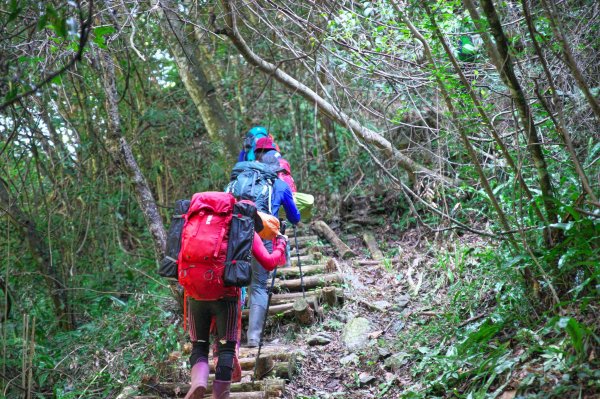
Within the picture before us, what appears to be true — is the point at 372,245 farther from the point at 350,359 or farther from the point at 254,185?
the point at 254,185

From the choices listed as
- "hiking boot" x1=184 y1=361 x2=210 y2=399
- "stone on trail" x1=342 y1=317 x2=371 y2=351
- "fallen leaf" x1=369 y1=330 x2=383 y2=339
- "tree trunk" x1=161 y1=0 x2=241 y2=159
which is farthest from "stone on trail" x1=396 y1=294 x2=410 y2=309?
"tree trunk" x1=161 y1=0 x2=241 y2=159

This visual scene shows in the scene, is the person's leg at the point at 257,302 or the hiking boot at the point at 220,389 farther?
the person's leg at the point at 257,302

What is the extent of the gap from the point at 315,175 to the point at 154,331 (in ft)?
19.7

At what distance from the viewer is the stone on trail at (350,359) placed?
5.89 metres

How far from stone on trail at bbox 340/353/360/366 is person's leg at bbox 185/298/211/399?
1.67 metres

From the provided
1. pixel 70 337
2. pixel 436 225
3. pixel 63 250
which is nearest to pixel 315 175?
pixel 436 225

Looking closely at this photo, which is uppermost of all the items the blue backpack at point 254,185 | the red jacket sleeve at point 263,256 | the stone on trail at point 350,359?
the blue backpack at point 254,185

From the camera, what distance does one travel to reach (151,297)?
765cm

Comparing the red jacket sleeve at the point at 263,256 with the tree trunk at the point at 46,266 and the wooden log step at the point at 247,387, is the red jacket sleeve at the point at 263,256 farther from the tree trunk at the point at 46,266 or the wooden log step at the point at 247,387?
the tree trunk at the point at 46,266

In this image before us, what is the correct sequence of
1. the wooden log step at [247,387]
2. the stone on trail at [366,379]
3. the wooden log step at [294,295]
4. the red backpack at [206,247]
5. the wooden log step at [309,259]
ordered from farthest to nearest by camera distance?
1. the wooden log step at [309,259]
2. the wooden log step at [294,295]
3. the stone on trail at [366,379]
4. the wooden log step at [247,387]
5. the red backpack at [206,247]

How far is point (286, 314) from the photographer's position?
267 inches

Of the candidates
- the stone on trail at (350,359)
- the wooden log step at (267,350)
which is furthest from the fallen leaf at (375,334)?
the wooden log step at (267,350)

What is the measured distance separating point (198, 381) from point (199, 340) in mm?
314

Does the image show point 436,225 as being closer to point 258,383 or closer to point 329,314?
point 329,314
